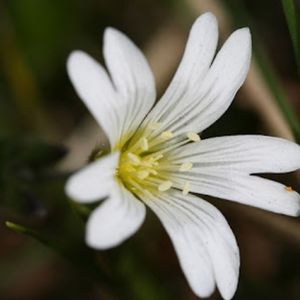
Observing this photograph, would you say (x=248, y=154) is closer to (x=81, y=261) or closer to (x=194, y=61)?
(x=194, y=61)

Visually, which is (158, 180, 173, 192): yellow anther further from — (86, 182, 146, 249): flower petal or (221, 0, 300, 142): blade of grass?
(221, 0, 300, 142): blade of grass

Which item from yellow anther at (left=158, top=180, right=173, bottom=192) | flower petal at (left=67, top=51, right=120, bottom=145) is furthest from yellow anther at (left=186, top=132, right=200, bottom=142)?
flower petal at (left=67, top=51, right=120, bottom=145)

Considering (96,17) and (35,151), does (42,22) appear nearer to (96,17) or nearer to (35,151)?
(96,17)

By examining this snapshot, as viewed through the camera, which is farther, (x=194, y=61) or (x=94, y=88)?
(x=194, y=61)

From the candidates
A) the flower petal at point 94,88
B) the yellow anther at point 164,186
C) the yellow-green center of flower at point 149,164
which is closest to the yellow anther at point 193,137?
the yellow-green center of flower at point 149,164

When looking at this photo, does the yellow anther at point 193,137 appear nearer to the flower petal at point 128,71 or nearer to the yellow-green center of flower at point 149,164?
the yellow-green center of flower at point 149,164

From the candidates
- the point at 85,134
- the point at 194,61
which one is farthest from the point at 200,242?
the point at 85,134

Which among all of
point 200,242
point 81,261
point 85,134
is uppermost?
point 200,242
